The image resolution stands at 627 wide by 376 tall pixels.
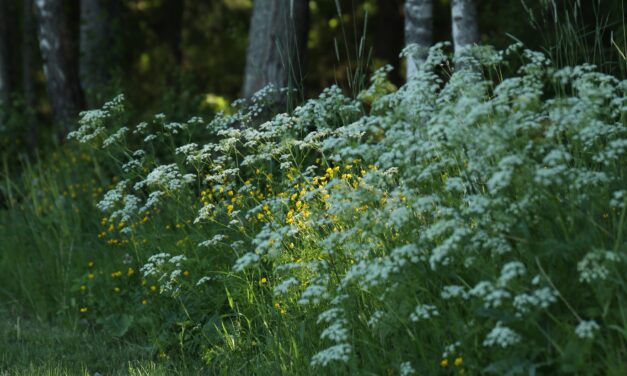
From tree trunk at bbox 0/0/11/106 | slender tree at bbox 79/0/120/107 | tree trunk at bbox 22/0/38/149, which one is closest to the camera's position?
slender tree at bbox 79/0/120/107

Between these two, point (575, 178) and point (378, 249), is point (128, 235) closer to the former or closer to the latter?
point (378, 249)

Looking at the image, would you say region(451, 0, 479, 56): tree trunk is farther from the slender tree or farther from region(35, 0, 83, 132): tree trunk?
region(35, 0, 83, 132): tree trunk

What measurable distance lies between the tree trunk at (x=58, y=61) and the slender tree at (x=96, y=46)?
259mm

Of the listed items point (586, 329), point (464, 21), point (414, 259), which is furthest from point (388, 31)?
point (586, 329)

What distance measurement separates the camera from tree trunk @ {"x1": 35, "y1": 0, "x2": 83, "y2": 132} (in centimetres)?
1250

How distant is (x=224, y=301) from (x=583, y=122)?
2879 millimetres

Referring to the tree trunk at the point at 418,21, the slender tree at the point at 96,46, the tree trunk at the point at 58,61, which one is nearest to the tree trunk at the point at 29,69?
the tree trunk at the point at 58,61

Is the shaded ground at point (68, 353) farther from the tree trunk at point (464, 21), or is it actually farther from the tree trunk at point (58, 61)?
the tree trunk at point (58, 61)

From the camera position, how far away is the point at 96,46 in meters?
13.2

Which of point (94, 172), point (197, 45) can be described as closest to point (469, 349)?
point (94, 172)

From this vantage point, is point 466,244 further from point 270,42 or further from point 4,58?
point 4,58

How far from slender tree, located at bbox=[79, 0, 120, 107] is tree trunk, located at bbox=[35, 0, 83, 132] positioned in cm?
26

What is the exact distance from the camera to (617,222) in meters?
4.32

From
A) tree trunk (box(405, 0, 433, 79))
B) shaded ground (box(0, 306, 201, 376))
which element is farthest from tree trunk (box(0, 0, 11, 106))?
shaded ground (box(0, 306, 201, 376))
